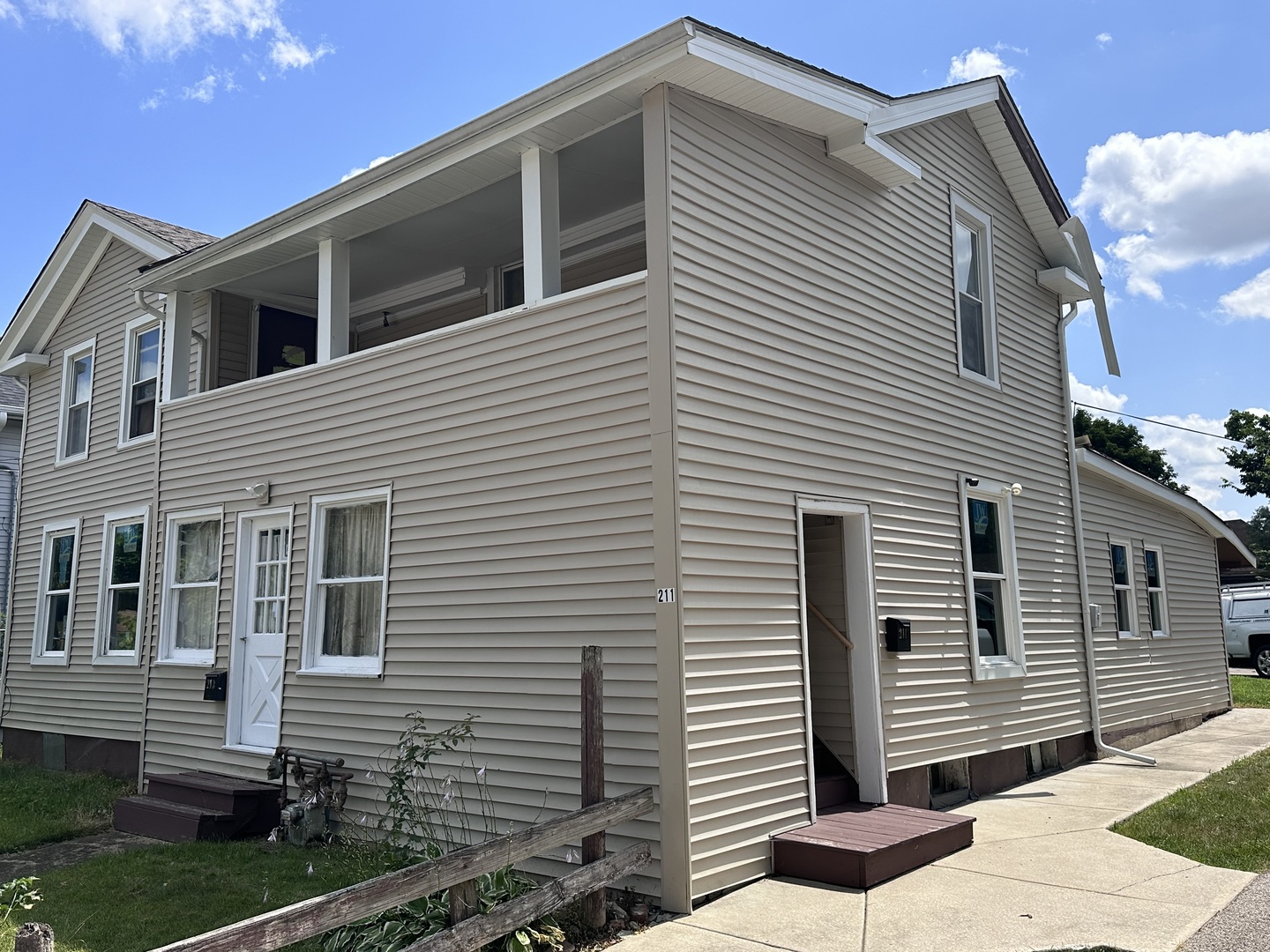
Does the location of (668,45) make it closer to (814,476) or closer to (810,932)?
(814,476)

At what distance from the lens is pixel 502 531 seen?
23.3 feet

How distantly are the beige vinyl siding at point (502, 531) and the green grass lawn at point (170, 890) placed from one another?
0.89m

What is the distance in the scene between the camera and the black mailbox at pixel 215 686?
9312 mm

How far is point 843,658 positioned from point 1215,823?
118 inches

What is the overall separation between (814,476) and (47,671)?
10.5 metres

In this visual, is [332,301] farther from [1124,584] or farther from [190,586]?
[1124,584]

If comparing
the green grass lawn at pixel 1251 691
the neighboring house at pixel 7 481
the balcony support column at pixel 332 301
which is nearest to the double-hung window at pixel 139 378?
the balcony support column at pixel 332 301

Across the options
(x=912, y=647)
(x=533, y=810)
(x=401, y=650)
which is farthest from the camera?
(x=912, y=647)

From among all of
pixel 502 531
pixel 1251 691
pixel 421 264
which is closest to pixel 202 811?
pixel 502 531

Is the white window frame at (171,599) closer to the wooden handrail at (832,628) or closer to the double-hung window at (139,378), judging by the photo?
the double-hung window at (139,378)

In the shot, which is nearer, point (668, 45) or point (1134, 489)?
point (668, 45)

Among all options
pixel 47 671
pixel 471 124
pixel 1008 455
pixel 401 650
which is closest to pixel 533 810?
pixel 401 650

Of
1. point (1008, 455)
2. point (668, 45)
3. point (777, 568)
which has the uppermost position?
point (668, 45)

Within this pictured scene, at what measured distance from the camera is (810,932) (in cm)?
525
